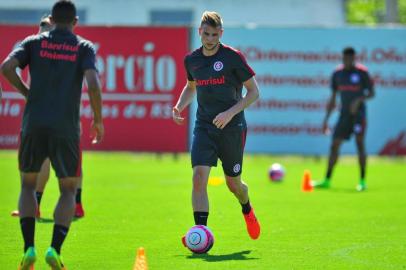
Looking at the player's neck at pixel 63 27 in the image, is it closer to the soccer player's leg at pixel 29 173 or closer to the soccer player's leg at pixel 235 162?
the soccer player's leg at pixel 29 173

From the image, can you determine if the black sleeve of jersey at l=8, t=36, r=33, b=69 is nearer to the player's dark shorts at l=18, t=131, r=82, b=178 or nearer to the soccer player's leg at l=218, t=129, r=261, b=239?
the player's dark shorts at l=18, t=131, r=82, b=178

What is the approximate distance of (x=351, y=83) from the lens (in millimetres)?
18578

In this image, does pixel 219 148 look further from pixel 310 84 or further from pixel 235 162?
pixel 310 84

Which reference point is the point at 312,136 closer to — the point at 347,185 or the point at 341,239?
the point at 347,185

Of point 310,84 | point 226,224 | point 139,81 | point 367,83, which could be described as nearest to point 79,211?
point 226,224

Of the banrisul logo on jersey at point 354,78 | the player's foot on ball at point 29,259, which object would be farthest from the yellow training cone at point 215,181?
the player's foot on ball at point 29,259

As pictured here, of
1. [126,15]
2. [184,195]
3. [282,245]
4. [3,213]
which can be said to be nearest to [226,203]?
[184,195]

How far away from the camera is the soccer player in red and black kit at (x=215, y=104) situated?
402 inches

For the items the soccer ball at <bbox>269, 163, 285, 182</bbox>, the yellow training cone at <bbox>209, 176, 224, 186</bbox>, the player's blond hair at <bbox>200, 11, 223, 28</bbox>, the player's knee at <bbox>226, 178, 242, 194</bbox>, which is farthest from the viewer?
the soccer ball at <bbox>269, 163, 285, 182</bbox>

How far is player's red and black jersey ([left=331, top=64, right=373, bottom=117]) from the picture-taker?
60.6 ft

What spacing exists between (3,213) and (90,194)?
3.25 metres

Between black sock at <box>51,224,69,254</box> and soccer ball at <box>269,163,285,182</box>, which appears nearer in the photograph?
black sock at <box>51,224,69,254</box>

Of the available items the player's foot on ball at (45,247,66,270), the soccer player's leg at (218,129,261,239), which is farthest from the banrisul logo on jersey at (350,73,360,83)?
the player's foot on ball at (45,247,66,270)

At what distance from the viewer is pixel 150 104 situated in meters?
23.5
